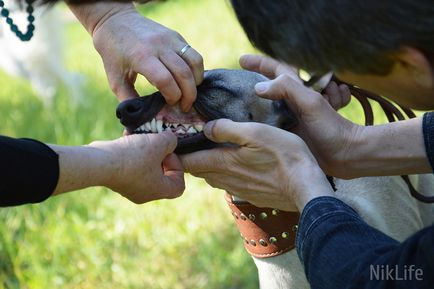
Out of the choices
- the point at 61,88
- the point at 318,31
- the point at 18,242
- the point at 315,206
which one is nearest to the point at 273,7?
the point at 318,31

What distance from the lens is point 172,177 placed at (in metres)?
2.15

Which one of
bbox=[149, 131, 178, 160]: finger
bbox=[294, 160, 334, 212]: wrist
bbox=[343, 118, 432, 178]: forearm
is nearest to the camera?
bbox=[294, 160, 334, 212]: wrist

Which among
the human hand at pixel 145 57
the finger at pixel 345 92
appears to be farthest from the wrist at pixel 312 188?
the finger at pixel 345 92

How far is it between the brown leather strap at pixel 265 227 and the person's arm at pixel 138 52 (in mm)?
351

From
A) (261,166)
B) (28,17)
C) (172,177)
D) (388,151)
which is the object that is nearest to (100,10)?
(28,17)

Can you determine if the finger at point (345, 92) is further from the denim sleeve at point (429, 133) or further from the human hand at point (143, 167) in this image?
the human hand at point (143, 167)

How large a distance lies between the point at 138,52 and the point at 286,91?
0.40 meters

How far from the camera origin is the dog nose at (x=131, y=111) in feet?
7.05

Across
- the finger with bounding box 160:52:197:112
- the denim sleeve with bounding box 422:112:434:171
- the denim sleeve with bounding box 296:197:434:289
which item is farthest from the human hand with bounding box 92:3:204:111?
the denim sleeve with bounding box 422:112:434:171

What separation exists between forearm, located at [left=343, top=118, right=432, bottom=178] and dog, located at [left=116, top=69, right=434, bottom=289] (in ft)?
0.57

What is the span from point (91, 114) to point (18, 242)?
1638 mm

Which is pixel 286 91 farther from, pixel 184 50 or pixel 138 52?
pixel 138 52

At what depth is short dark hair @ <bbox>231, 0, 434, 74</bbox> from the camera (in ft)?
4.91

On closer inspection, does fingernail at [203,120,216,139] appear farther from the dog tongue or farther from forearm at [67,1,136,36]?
forearm at [67,1,136,36]
